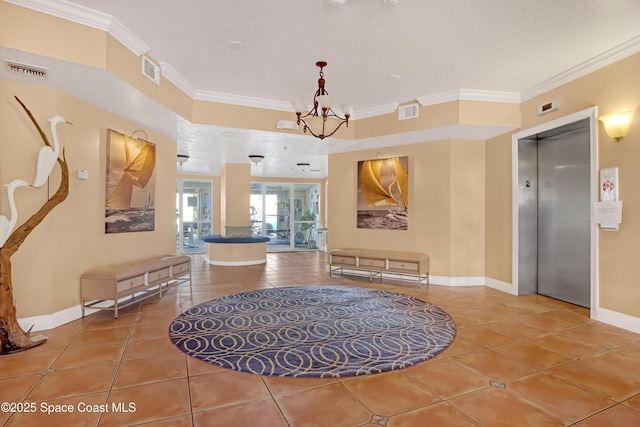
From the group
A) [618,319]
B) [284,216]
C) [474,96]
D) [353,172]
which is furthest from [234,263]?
[618,319]

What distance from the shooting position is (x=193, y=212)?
39.0 feet

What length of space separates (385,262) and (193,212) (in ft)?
27.1

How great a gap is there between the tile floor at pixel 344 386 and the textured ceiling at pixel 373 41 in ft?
10.9

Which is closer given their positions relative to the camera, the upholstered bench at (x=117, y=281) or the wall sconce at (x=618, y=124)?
the wall sconce at (x=618, y=124)

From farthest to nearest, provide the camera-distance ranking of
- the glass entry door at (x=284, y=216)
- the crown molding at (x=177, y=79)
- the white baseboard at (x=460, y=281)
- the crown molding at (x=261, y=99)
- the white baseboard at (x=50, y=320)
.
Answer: the glass entry door at (x=284, y=216) < the white baseboard at (x=460, y=281) < the crown molding at (x=177, y=79) < the white baseboard at (x=50, y=320) < the crown molding at (x=261, y=99)

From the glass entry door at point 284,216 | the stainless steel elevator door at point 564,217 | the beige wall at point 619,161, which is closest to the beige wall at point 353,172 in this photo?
the beige wall at point 619,161

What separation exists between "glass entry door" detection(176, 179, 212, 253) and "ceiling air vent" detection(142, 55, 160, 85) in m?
7.75

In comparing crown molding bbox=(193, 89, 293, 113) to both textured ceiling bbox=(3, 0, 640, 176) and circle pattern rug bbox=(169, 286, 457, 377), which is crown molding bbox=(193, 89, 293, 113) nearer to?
textured ceiling bbox=(3, 0, 640, 176)

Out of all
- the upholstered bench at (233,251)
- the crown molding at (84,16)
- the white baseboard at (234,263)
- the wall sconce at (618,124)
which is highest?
the crown molding at (84,16)

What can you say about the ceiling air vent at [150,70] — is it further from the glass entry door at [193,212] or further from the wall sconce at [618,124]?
the glass entry door at [193,212]

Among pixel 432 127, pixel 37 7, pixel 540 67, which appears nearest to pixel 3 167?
pixel 37 7

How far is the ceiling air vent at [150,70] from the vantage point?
401 centimetres

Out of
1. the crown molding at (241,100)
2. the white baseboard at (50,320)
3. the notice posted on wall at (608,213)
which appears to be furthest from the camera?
the crown molding at (241,100)

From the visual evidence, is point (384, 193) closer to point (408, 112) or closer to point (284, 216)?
point (408, 112)
